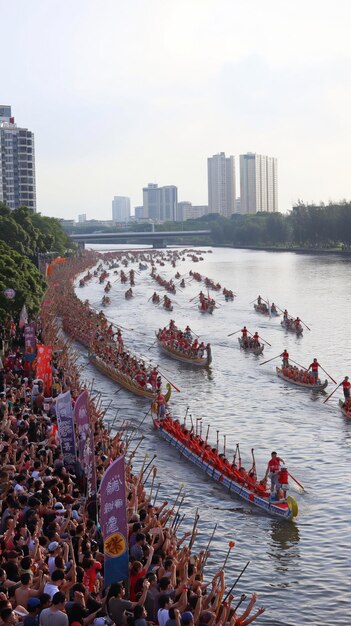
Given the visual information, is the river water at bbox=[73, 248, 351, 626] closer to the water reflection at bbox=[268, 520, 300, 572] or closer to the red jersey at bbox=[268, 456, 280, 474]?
the water reflection at bbox=[268, 520, 300, 572]

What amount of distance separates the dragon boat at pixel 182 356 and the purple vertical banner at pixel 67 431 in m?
28.8

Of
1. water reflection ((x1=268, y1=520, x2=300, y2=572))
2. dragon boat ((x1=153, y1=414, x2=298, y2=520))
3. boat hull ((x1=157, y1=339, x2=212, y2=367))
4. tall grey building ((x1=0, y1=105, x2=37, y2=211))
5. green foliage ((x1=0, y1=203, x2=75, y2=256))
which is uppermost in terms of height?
tall grey building ((x1=0, y1=105, x2=37, y2=211))

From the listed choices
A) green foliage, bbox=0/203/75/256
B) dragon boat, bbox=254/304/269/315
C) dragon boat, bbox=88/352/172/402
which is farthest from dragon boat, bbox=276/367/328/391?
green foliage, bbox=0/203/75/256

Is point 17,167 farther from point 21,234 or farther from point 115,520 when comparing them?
point 115,520

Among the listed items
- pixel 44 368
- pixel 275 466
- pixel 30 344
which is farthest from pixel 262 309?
pixel 275 466

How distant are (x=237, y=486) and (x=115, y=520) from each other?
12.6 meters

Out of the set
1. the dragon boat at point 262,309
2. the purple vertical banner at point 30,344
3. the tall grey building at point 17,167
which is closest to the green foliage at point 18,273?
the purple vertical banner at point 30,344

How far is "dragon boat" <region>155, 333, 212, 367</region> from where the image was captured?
50719mm

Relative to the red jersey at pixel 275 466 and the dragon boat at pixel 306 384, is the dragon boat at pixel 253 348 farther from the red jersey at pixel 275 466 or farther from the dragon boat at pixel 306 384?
the red jersey at pixel 275 466

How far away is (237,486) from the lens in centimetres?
2578

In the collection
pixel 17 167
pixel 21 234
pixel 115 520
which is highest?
pixel 17 167

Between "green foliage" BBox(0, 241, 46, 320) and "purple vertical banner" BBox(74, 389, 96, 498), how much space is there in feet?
75.0

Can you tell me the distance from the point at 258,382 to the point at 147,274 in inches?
3754

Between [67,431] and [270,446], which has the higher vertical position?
[67,431]
